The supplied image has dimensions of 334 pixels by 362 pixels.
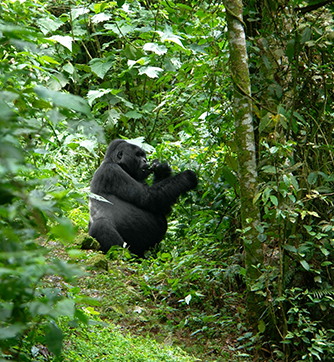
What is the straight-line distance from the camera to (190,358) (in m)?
2.58

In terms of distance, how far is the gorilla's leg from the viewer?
472 centimetres

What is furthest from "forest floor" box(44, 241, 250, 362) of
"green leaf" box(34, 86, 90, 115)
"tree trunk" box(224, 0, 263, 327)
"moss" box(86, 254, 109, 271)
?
"green leaf" box(34, 86, 90, 115)

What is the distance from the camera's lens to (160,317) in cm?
319

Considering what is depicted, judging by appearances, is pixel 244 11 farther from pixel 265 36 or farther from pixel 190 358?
pixel 190 358

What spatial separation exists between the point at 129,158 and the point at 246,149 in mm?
2684

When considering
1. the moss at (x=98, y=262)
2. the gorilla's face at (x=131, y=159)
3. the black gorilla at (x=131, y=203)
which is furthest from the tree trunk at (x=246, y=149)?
the gorilla's face at (x=131, y=159)

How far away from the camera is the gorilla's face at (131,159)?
17.1ft

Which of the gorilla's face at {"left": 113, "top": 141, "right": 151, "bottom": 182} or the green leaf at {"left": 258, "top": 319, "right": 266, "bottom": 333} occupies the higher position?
the green leaf at {"left": 258, "top": 319, "right": 266, "bottom": 333}

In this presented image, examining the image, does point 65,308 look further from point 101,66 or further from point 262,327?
point 101,66

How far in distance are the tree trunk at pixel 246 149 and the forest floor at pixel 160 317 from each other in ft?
0.84

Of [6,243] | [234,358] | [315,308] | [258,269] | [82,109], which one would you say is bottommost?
[234,358]

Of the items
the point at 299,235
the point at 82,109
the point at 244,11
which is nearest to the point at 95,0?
the point at 244,11

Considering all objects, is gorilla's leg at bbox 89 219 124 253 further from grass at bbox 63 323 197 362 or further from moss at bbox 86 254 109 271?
grass at bbox 63 323 197 362

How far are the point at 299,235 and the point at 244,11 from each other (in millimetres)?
1579
